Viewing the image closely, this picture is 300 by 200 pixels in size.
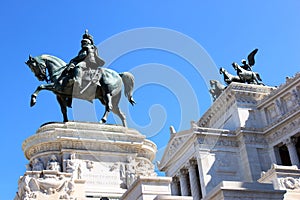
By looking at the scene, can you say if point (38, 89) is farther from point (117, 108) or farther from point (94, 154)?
point (94, 154)

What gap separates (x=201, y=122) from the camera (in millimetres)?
46781

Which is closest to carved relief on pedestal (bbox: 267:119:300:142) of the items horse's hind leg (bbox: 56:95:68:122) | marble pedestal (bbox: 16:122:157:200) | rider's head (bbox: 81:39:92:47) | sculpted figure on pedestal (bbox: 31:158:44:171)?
marble pedestal (bbox: 16:122:157:200)

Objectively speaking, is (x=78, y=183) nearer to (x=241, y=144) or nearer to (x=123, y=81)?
(x=123, y=81)

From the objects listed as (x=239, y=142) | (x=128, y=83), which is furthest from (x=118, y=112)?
(x=239, y=142)

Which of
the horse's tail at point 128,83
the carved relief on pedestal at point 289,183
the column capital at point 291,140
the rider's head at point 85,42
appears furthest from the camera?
the column capital at point 291,140

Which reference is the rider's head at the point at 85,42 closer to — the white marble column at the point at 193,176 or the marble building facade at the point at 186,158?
the marble building facade at the point at 186,158

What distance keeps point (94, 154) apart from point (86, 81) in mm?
3468

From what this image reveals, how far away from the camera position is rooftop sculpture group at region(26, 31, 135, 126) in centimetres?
1992

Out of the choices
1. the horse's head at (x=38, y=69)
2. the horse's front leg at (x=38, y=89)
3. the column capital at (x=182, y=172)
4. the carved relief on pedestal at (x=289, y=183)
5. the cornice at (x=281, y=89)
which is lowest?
the carved relief on pedestal at (x=289, y=183)

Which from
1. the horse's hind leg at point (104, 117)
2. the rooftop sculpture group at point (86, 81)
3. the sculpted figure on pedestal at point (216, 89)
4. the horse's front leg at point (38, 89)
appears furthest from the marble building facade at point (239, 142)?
the horse's front leg at point (38, 89)

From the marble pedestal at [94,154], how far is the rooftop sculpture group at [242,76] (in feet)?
89.5

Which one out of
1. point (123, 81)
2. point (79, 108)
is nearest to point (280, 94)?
point (123, 81)

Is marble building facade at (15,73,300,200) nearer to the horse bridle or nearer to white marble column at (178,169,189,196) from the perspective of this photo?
white marble column at (178,169,189,196)

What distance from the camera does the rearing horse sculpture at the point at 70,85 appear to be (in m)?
20.2
